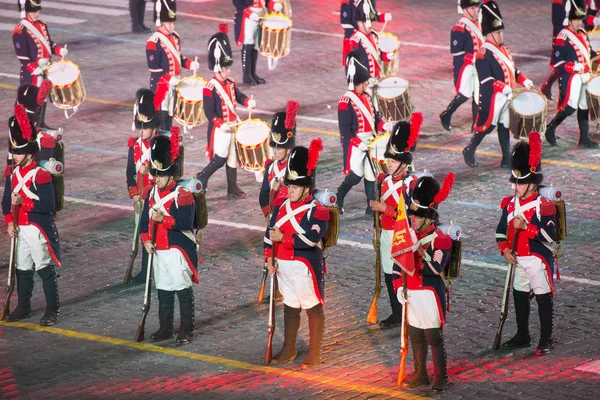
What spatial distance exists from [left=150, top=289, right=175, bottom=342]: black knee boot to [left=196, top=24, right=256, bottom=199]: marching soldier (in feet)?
17.4

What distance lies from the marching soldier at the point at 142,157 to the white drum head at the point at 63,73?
5553 millimetres

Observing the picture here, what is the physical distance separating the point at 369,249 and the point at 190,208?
3818 millimetres

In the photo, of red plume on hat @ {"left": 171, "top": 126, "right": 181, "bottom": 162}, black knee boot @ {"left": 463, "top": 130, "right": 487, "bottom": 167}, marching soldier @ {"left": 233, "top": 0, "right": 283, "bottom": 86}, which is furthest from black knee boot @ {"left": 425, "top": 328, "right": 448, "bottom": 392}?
marching soldier @ {"left": 233, "top": 0, "right": 283, "bottom": 86}

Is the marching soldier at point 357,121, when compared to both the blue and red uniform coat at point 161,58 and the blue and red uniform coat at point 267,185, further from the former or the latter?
the blue and red uniform coat at point 161,58

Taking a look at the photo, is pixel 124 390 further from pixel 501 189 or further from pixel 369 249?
pixel 501 189

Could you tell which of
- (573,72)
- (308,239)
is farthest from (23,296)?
(573,72)

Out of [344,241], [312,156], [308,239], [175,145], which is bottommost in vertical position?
[344,241]

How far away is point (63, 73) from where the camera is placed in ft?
73.6

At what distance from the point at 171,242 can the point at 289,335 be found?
1.64 metres

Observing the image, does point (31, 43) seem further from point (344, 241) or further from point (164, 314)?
point (164, 314)

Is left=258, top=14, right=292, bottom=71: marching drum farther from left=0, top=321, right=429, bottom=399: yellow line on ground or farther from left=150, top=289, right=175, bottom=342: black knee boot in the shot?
left=150, top=289, right=175, bottom=342: black knee boot

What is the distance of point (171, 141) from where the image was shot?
14.1 metres

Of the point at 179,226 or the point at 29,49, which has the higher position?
the point at 179,226

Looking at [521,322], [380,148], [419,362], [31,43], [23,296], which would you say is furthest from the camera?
[31,43]
